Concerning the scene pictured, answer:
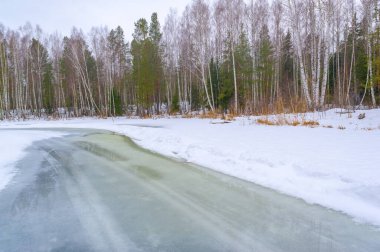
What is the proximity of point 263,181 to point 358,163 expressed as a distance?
1.70m

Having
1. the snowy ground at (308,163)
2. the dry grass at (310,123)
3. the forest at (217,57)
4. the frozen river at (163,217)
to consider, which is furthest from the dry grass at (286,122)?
the frozen river at (163,217)

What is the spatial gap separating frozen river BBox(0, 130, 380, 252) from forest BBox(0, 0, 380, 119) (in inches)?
532

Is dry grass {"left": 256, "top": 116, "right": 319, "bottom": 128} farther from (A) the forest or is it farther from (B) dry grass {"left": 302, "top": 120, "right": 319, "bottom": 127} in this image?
(A) the forest

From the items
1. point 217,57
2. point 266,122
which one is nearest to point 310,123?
point 266,122

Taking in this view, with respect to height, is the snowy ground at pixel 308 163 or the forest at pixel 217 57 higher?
the forest at pixel 217 57

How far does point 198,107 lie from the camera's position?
139ft

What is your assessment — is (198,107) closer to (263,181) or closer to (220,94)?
(220,94)

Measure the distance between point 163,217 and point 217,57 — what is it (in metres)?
31.8

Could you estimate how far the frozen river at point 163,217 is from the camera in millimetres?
2926

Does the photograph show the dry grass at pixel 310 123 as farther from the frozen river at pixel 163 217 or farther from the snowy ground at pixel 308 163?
the frozen river at pixel 163 217

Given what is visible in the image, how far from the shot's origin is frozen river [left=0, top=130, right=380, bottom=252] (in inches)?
115

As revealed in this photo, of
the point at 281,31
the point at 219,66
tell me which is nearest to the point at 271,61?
the point at 281,31

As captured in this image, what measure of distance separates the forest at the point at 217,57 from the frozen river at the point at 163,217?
13.5 meters

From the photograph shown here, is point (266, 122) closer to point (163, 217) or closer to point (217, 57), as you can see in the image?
point (163, 217)
